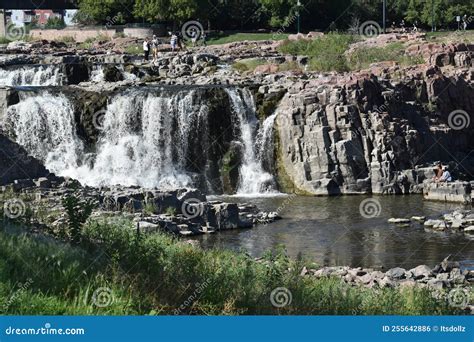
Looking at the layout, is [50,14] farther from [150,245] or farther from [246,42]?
[150,245]

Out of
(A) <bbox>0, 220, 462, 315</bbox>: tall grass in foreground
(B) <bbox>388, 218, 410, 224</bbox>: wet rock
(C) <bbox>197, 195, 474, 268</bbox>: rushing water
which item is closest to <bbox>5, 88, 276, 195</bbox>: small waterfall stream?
(C) <bbox>197, 195, 474, 268</bbox>: rushing water

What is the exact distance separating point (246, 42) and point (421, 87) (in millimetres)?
22706

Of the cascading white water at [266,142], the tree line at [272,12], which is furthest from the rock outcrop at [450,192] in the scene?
the tree line at [272,12]

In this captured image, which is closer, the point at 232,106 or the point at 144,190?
the point at 144,190

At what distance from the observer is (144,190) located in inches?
1178

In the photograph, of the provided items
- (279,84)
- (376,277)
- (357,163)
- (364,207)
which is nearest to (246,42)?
(279,84)

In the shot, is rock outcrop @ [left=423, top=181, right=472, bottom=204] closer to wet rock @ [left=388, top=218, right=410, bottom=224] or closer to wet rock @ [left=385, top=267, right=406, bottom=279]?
wet rock @ [left=388, top=218, right=410, bottom=224]

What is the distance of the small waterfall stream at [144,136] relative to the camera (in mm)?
38188

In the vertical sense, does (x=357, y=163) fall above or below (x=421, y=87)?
below

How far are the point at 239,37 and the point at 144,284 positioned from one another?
188 feet

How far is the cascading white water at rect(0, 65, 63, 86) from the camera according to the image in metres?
48.4

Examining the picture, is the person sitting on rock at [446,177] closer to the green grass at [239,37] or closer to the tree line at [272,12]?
the green grass at [239,37]

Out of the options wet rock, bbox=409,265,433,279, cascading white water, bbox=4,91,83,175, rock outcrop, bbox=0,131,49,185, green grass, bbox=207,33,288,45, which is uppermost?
green grass, bbox=207,33,288,45

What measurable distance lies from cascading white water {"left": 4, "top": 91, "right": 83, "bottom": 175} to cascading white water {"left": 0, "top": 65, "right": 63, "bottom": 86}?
8792 mm
